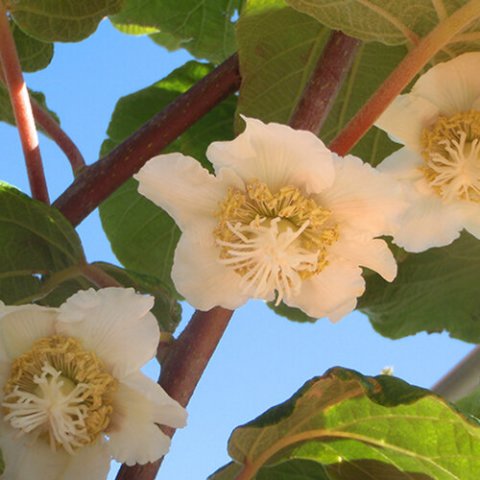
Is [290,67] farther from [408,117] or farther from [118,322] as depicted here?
[118,322]

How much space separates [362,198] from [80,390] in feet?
0.85

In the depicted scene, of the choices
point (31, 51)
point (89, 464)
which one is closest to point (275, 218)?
point (89, 464)

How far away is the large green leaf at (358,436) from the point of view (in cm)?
73

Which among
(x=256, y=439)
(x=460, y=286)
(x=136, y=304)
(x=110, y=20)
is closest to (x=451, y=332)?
(x=460, y=286)

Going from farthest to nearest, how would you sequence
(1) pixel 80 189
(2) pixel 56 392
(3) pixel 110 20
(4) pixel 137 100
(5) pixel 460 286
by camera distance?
1. (3) pixel 110 20
2. (4) pixel 137 100
3. (5) pixel 460 286
4. (1) pixel 80 189
5. (2) pixel 56 392

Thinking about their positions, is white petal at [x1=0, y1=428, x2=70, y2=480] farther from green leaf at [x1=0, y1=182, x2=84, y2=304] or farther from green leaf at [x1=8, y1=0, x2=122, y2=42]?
green leaf at [x1=8, y1=0, x2=122, y2=42]

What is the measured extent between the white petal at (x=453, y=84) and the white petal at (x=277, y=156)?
0.18 metres

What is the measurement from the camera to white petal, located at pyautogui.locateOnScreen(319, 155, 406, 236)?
0.74 meters

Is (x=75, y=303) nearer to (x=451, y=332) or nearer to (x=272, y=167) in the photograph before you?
(x=272, y=167)

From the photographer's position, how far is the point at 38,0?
103 centimetres

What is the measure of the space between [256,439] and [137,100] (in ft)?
2.32

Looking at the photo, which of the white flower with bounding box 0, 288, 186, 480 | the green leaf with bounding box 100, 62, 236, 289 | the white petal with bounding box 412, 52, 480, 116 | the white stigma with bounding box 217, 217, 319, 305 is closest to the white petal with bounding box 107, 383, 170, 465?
the white flower with bounding box 0, 288, 186, 480

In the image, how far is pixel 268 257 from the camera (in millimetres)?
741

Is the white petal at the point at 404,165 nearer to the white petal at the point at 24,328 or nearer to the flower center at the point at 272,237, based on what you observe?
the flower center at the point at 272,237
